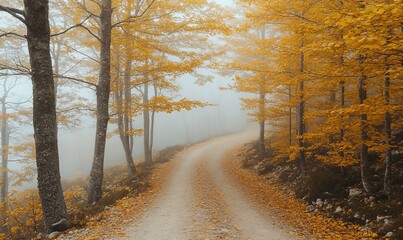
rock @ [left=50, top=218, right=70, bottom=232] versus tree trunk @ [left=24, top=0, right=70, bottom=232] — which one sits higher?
tree trunk @ [left=24, top=0, right=70, bottom=232]

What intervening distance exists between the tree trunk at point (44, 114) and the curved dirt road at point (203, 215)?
1982mm

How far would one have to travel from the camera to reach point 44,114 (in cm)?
605

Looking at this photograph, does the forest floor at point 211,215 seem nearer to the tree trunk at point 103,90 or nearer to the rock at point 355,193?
the rock at point 355,193

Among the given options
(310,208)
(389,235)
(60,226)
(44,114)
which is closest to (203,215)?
(60,226)

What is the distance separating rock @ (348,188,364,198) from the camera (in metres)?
8.38

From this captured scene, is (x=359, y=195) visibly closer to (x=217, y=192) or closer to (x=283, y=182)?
(x=283, y=182)

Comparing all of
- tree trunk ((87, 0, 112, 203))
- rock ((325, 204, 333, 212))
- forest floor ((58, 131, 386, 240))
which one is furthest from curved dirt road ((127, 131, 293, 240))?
tree trunk ((87, 0, 112, 203))

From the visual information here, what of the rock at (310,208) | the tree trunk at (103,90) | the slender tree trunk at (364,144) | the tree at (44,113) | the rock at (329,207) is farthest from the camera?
the tree trunk at (103,90)

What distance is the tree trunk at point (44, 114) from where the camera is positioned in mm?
5867

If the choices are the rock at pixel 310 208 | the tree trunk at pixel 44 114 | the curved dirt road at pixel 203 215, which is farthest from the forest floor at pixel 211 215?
the tree trunk at pixel 44 114

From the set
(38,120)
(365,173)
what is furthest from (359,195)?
(38,120)

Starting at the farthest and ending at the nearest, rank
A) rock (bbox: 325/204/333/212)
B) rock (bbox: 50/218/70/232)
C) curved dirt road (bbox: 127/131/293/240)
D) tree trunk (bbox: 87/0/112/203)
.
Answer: tree trunk (bbox: 87/0/112/203), rock (bbox: 325/204/333/212), curved dirt road (bbox: 127/131/293/240), rock (bbox: 50/218/70/232)

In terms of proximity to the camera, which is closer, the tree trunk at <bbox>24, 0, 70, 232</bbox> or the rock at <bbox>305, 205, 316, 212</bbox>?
the tree trunk at <bbox>24, 0, 70, 232</bbox>

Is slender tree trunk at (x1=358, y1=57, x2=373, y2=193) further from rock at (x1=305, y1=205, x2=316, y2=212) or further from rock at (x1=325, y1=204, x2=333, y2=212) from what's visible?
rock at (x1=305, y1=205, x2=316, y2=212)
